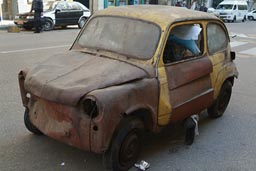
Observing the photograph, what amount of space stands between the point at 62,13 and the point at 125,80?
1471 cm

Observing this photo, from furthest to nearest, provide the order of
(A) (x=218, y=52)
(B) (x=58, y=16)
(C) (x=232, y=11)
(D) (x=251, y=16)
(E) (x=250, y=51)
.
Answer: (D) (x=251, y=16)
(C) (x=232, y=11)
(B) (x=58, y=16)
(E) (x=250, y=51)
(A) (x=218, y=52)

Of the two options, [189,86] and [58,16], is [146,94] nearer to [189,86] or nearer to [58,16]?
[189,86]

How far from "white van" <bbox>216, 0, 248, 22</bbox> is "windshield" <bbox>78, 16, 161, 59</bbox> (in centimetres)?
3085

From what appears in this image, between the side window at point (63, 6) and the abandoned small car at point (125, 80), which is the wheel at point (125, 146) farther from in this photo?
the side window at point (63, 6)

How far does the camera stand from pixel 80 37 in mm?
4754

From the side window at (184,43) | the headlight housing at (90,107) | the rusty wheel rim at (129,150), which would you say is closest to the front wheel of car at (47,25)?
the side window at (184,43)

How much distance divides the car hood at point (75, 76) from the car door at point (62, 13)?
1368 centimetres

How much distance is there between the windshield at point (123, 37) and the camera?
4.12m

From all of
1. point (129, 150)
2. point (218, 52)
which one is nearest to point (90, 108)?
point (129, 150)

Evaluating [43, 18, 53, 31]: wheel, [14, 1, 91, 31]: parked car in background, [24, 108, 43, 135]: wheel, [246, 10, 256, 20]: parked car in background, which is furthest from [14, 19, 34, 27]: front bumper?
[246, 10, 256, 20]: parked car in background

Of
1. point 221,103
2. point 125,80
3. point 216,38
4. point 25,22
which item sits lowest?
point 221,103

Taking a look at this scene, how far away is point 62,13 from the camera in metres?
17.5

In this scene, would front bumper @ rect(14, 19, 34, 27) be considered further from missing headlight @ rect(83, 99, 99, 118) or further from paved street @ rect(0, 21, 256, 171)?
missing headlight @ rect(83, 99, 99, 118)

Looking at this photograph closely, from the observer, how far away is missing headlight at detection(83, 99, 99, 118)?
3.33 m
